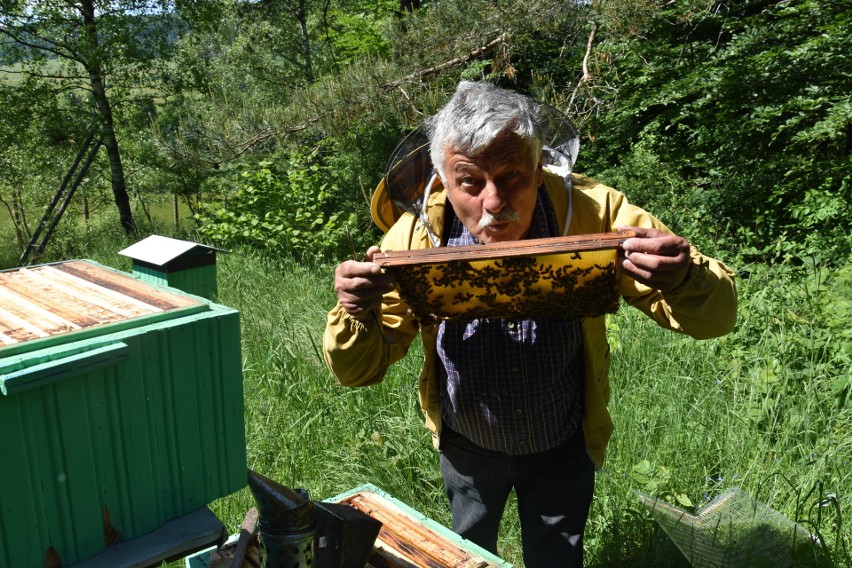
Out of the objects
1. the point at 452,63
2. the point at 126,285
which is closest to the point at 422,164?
the point at 126,285

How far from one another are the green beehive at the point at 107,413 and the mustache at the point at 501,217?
688mm

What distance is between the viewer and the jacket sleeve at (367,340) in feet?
5.40

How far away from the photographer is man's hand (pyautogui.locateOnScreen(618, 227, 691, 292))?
4.46 ft

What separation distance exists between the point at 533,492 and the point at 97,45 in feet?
Answer: 36.1

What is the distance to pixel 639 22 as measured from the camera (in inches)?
245

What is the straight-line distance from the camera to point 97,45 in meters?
10.3

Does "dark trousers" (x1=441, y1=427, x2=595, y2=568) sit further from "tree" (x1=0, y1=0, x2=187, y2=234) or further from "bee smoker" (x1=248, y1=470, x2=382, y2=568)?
"tree" (x1=0, y1=0, x2=187, y2=234)

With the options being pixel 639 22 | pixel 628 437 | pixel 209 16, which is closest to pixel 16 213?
pixel 209 16

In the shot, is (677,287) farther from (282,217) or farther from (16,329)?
(282,217)

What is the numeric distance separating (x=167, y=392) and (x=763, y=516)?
6.98 feet

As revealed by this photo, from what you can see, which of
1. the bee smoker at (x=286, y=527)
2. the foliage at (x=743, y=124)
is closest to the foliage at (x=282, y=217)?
the foliage at (x=743, y=124)

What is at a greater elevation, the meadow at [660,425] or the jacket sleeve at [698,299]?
the jacket sleeve at [698,299]

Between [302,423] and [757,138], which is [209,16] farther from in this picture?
[302,423]

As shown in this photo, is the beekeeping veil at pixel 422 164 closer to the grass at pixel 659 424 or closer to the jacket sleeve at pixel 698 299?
→ the jacket sleeve at pixel 698 299
